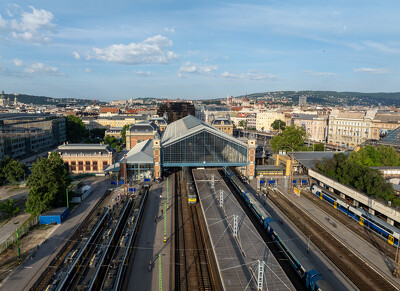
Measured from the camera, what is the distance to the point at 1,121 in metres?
98.0

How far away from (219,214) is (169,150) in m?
30.3

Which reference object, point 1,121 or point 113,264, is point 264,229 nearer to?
point 113,264

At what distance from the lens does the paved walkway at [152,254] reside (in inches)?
1256

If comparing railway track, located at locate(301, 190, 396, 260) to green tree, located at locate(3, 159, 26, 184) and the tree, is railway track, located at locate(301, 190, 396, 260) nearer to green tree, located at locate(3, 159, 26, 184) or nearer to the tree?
green tree, located at locate(3, 159, 26, 184)

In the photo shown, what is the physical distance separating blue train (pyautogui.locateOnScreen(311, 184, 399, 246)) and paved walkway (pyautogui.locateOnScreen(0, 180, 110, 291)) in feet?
154

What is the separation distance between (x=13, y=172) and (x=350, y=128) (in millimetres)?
131966

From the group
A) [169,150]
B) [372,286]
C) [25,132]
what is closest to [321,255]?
[372,286]

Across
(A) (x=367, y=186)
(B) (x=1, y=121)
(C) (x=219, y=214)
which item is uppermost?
(B) (x=1, y=121)

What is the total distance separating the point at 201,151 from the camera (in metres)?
72.1

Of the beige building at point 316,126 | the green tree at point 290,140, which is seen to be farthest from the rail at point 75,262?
the beige building at point 316,126

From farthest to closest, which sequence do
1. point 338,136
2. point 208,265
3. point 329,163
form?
point 338,136 < point 329,163 < point 208,265

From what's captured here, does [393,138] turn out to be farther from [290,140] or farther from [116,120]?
[116,120]

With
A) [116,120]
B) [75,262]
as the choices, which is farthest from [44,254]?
[116,120]

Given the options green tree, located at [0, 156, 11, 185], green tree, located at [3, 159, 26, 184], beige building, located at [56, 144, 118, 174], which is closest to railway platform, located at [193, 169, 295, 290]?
beige building, located at [56, 144, 118, 174]
